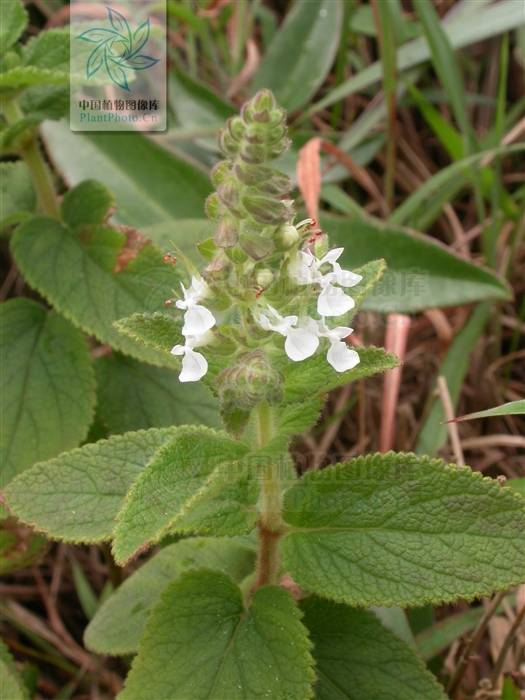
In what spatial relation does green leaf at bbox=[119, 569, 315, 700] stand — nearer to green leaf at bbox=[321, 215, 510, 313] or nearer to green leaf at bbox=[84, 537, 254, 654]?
green leaf at bbox=[84, 537, 254, 654]

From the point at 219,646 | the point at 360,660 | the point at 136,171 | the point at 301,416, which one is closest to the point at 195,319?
the point at 301,416

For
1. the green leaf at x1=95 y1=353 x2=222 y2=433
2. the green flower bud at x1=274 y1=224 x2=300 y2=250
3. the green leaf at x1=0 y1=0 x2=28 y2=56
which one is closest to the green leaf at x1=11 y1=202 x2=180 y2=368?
the green leaf at x1=95 y1=353 x2=222 y2=433

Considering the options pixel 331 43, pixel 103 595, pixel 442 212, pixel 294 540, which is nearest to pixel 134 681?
pixel 294 540

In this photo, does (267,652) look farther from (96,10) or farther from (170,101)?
(96,10)

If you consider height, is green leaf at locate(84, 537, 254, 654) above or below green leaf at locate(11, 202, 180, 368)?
below

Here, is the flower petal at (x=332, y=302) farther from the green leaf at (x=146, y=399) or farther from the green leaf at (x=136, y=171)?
the green leaf at (x=136, y=171)

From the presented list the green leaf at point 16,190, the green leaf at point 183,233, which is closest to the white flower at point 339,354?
the green leaf at point 183,233
